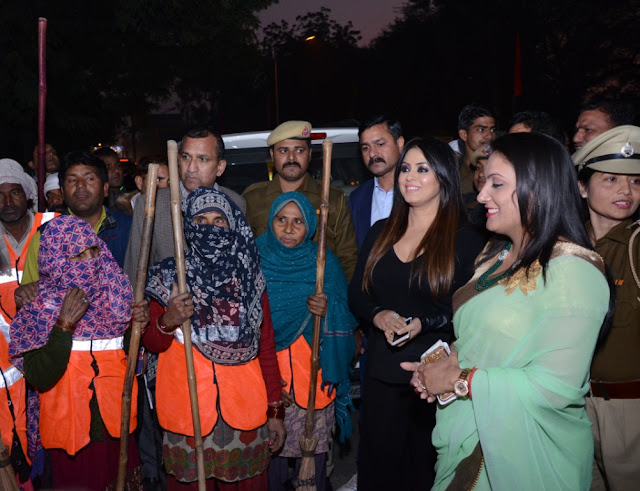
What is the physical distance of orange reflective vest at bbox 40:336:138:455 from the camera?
3.20m

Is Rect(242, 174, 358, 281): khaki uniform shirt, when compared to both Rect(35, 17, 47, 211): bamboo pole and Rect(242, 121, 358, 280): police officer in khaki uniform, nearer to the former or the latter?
Rect(242, 121, 358, 280): police officer in khaki uniform

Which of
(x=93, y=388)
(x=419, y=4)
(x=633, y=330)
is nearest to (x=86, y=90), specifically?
(x=93, y=388)

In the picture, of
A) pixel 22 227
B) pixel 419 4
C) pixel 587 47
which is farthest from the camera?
pixel 419 4

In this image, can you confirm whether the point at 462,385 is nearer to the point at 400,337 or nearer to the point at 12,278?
the point at 400,337

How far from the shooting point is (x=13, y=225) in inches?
156

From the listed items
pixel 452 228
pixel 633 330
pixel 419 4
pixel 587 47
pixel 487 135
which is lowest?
pixel 633 330

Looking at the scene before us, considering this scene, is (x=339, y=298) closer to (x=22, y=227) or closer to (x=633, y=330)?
(x=633, y=330)

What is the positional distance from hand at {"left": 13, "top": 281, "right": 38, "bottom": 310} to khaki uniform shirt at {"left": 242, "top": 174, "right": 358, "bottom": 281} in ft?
5.53

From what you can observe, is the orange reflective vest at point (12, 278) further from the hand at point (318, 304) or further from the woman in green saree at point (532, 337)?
the woman in green saree at point (532, 337)

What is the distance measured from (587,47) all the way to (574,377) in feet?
95.1

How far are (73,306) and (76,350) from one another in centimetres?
27

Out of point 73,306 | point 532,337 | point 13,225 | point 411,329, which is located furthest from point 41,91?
point 532,337

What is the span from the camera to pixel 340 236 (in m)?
4.48

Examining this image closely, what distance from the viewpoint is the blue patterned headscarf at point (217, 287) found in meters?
3.17
